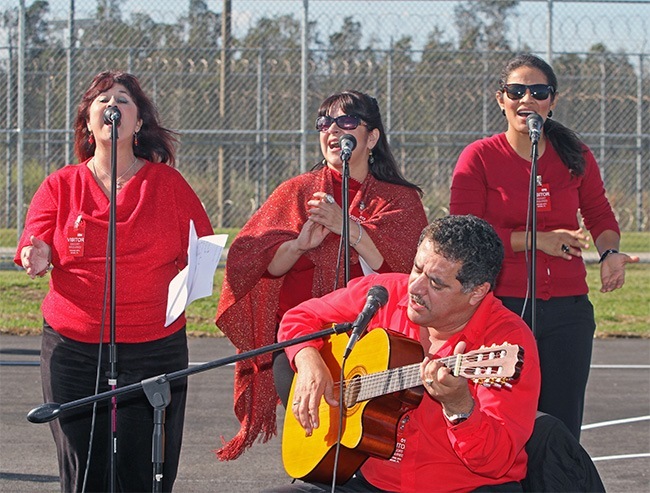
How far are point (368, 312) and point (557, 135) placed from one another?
2.16m

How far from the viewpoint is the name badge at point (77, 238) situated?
5.26 m

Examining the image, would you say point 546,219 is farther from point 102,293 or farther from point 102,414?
point 102,414

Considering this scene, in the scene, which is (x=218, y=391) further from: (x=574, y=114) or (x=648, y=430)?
(x=574, y=114)

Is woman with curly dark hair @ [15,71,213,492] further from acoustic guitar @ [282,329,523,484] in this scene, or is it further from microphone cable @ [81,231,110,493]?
acoustic guitar @ [282,329,523,484]

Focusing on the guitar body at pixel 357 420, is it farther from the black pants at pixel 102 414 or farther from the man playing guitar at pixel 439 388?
the black pants at pixel 102 414

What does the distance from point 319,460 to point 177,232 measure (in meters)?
1.40

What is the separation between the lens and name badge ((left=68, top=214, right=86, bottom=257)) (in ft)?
17.3

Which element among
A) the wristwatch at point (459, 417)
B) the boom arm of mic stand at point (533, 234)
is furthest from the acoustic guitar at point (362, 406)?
the boom arm of mic stand at point (533, 234)

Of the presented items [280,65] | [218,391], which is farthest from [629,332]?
[280,65]

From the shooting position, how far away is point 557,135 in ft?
19.1

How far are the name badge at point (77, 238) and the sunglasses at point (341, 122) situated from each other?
1.27 meters

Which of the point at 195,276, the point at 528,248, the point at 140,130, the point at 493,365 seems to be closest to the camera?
the point at 493,365

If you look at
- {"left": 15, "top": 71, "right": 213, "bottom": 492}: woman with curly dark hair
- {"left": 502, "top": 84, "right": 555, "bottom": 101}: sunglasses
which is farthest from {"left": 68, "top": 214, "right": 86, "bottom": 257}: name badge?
{"left": 502, "top": 84, "right": 555, "bottom": 101}: sunglasses

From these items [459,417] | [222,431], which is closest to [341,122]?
[459,417]
